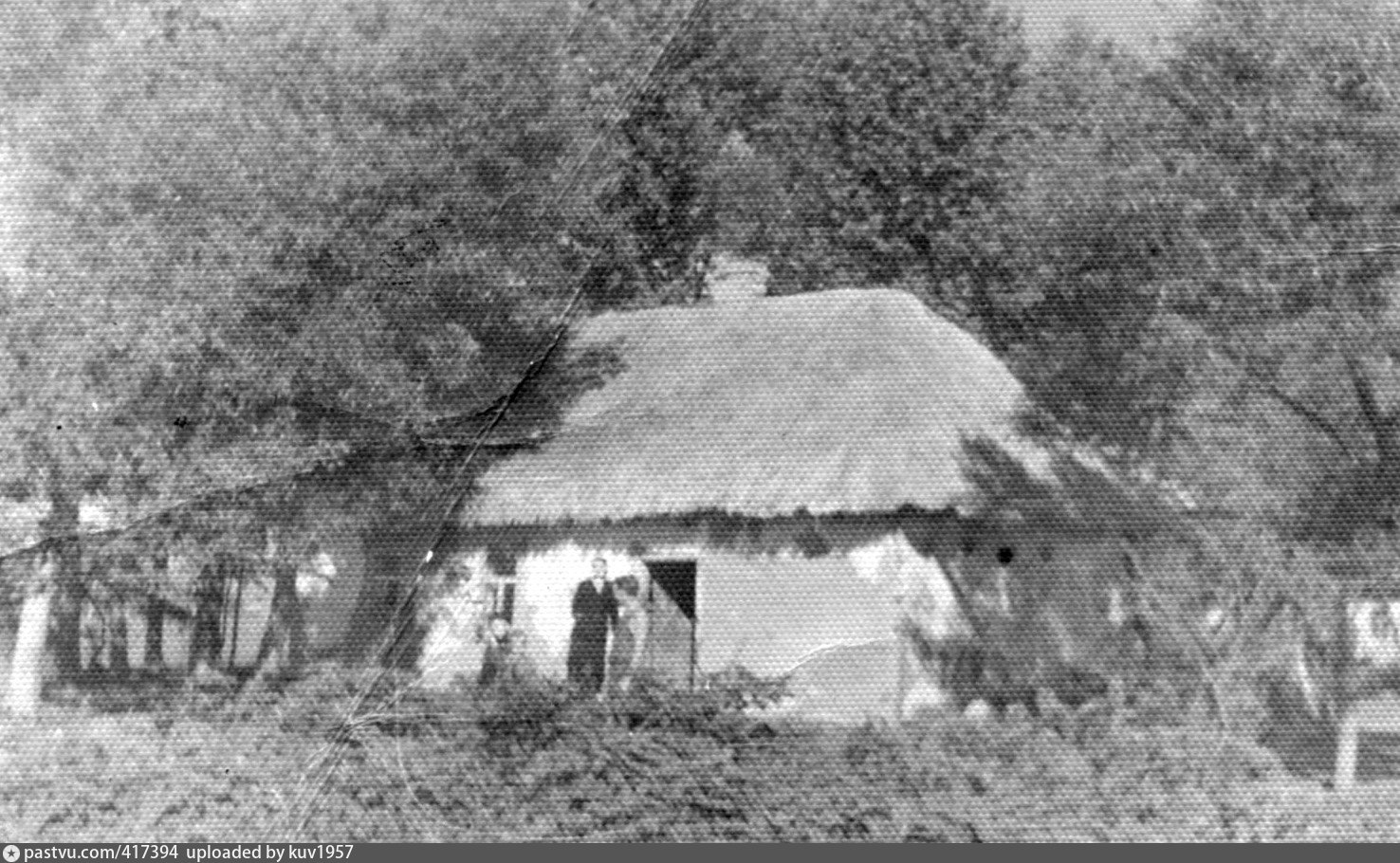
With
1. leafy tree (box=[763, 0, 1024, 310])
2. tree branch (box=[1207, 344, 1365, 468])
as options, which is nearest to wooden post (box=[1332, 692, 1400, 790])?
tree branch (box=[1207, 344, 1365, 468])

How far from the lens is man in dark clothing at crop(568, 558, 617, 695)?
3248 mm

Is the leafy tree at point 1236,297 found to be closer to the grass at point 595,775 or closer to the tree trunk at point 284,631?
the grass at point 595,775

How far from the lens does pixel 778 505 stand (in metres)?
3.21

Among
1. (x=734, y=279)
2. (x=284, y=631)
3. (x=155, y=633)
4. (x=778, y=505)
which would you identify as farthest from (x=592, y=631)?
(x=155, y=633)

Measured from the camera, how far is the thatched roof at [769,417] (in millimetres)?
3199

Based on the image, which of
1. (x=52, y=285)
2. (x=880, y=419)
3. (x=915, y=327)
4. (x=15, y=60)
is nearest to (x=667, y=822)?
(x=880, y=419)

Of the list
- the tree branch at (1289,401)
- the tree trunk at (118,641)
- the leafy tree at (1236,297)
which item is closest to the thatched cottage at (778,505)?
the leafy tree at (1236,297)

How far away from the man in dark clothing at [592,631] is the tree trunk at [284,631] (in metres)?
0.77

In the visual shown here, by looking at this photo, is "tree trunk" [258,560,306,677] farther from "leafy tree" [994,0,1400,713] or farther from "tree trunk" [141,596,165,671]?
"leafy tree" [994,0,1400,713]

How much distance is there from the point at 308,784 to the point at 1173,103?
306cm

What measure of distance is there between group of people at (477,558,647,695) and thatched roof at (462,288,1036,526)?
188 mm

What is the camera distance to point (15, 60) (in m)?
3.49

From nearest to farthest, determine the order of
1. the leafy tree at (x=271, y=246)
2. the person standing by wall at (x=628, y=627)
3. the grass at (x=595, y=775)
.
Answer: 1. the grass at (x=595, y=775)
2. the person standing by wall at (x=628, y=627)
3. the leafy tree at (x=271, y=246)

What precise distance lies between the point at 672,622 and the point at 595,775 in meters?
0.47
